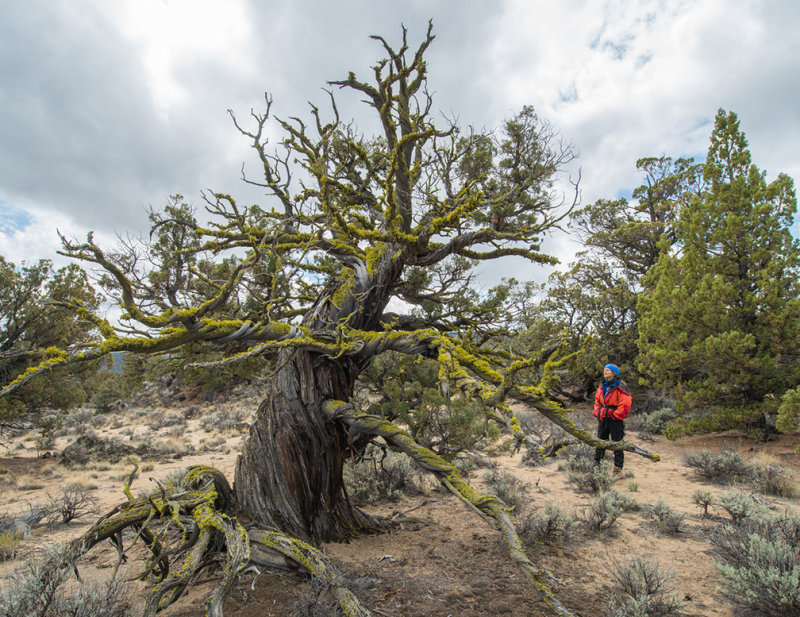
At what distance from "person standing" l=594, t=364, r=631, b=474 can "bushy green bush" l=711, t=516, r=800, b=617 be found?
3.35 m

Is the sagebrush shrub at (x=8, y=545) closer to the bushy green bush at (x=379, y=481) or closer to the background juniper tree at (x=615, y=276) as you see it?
the bushy green bush at (x=379, y=481)

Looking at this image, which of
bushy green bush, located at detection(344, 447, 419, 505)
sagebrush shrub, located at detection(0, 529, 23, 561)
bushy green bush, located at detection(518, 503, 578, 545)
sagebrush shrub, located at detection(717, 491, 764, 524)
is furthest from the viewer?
bushy green bush, located at detection(344, 447, 419, 505)

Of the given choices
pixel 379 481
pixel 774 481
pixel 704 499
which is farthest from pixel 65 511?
pixel 774 481

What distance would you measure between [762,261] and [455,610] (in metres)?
11.0

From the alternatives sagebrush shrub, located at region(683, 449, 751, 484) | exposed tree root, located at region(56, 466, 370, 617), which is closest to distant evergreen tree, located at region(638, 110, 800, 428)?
sagebrush shrub, located at region(683, 449, 751, 484)

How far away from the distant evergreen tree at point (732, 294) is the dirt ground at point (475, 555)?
1.69 metres

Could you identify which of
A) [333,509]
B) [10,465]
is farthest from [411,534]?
[10,465]

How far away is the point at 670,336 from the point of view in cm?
998

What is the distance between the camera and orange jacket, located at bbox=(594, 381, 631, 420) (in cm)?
732

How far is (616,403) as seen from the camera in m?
7.39

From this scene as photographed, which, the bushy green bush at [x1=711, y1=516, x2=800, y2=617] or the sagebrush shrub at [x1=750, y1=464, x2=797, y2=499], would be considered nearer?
the bushy green bush at [x1=711, y1=516, x2=800, y2=617]

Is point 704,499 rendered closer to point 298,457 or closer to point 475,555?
point 475,555

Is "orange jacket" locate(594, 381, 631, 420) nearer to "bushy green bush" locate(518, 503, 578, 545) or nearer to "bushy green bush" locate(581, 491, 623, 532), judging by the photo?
"bushy green bush" locate(581, 491, 623, 532)

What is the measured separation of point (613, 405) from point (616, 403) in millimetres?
72
